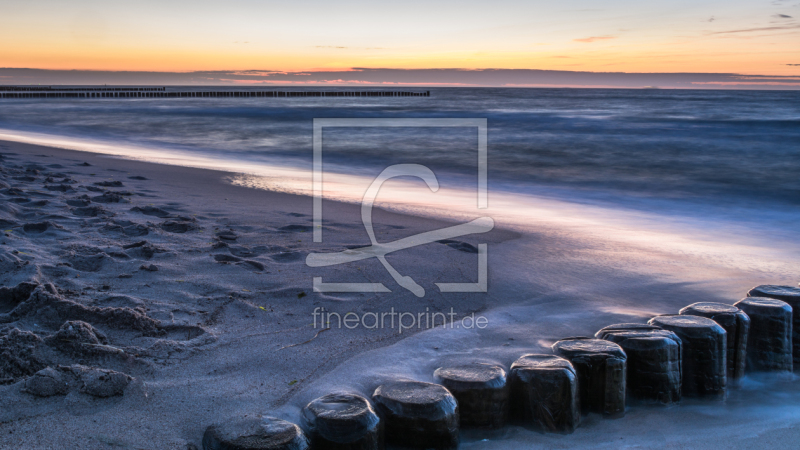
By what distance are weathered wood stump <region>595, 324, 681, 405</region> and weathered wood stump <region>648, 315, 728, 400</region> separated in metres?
0.09

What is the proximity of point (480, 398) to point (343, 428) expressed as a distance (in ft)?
1.82

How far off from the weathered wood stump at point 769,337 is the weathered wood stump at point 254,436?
2.21 metres

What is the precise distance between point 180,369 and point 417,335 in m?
1.12

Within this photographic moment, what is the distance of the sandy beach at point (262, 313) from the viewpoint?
77.5 inches

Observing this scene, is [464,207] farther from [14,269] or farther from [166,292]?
[14,269]

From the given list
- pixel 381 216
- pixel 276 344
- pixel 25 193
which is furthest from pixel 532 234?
pixel 25 193

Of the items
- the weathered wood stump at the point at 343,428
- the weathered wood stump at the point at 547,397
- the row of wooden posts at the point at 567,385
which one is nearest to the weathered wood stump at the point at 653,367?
the row of wooden posts at the point at 567,385

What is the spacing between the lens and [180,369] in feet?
7.28

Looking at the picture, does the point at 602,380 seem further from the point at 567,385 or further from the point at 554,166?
the point at 554,166

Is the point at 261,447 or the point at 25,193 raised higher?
the point at 25,193

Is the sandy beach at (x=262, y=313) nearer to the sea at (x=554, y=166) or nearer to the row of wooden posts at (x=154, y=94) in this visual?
the sea at (x=554, y=166)

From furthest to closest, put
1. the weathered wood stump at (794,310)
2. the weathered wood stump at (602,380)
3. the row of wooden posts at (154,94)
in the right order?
the row of wooden posts at (154,94)
the weathered wood stump at (794,310)
the weathered wood stump at (602,380)

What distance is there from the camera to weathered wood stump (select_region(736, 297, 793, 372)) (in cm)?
258

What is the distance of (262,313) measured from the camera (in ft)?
9.34
